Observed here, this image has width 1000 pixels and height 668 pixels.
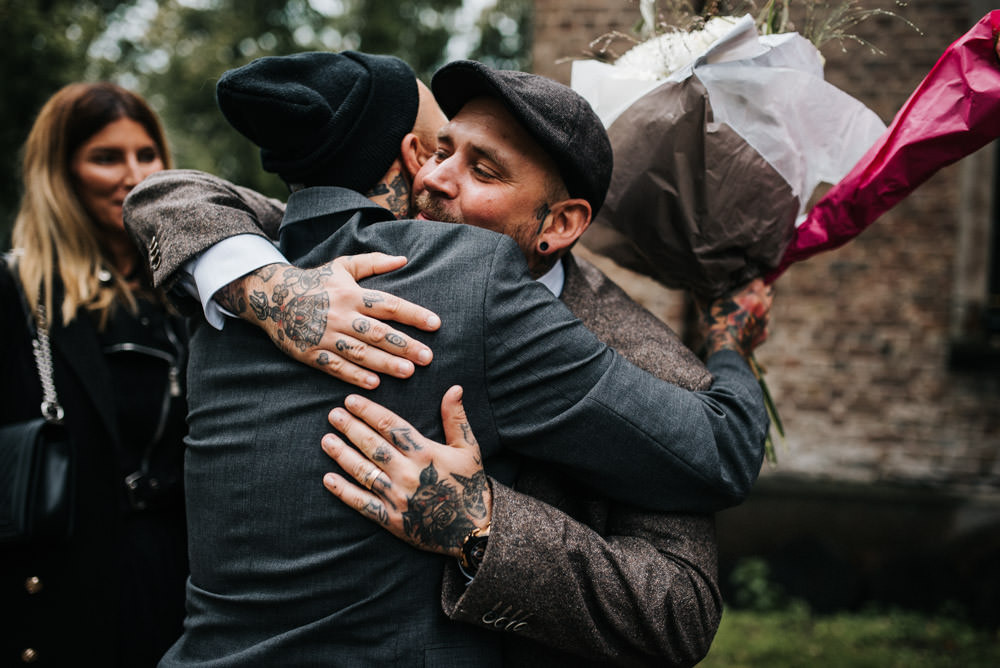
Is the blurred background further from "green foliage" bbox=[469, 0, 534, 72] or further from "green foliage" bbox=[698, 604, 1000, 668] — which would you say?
"green foliage" bbox=[469, 0, 534, 72]

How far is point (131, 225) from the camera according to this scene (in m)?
1.89

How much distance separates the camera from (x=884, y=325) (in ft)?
18.2

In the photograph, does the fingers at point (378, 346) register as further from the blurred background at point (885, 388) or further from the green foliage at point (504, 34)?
the green foliage at point (504, 34)

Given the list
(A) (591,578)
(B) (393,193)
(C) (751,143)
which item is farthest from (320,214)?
(C) (751,143)

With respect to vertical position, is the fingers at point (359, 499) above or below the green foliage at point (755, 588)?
above

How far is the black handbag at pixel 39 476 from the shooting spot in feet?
7.62

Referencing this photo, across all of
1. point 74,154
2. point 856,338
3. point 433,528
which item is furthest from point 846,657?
point 74,154

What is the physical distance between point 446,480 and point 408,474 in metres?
0.08

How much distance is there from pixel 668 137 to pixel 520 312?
0.75 metres

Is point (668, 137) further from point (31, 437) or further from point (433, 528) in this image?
point (31, 437)

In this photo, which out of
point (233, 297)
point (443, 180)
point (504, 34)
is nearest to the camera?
point (233, 297)

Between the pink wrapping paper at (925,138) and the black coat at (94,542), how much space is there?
2.12 metres

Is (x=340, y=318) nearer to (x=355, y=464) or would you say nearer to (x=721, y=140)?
(x=355, y=464)

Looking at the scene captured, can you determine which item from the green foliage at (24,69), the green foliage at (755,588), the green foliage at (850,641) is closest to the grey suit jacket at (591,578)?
the green foliage at (850,641)
